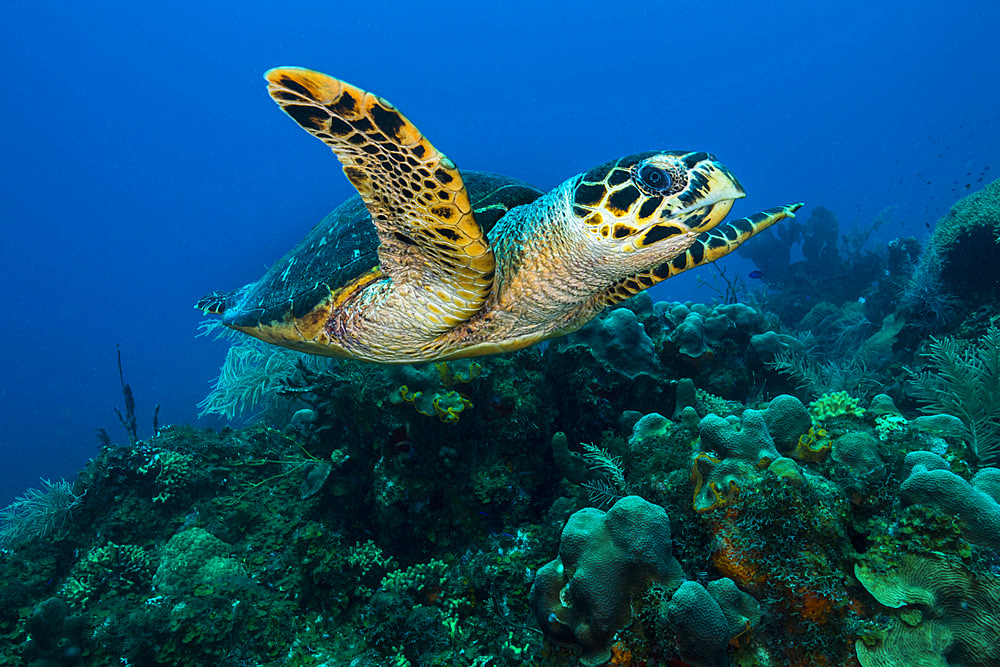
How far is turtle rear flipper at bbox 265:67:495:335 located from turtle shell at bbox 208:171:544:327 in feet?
1.80

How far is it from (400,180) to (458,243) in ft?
1.20

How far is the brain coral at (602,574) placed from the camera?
5.82 ft

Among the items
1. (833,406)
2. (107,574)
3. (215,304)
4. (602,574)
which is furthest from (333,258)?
(833,406)

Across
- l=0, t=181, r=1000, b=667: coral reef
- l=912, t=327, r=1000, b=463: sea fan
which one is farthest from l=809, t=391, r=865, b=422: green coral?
l=912, t=327, r=1000, b=463: sea fan

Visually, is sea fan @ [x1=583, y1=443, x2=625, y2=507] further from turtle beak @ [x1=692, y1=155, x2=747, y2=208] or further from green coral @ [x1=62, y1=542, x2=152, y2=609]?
green coral @ [x1=62, y1=542, x2=152, y2=609]

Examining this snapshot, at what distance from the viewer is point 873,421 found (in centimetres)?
257

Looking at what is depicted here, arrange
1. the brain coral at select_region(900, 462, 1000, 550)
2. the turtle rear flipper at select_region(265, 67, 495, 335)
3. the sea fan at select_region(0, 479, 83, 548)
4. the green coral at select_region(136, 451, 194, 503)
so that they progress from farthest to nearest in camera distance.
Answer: the sea fan at select_region(0, 479, 83, 548) → the green coral at select_region(136, 451, 194, 503) → the turtle rear flipper at select_region(265, 67, 495, 335) → the brain coral at select_region(900, 462, 1000, 550)

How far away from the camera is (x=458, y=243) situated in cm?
200

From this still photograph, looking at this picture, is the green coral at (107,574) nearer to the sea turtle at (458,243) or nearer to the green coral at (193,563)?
the green coral at (193,563)

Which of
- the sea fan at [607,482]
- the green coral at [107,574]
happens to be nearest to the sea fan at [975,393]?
the sea fan at [607,482]

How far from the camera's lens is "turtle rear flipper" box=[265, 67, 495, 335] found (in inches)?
66.7

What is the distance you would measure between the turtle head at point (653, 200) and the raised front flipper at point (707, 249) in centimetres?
73

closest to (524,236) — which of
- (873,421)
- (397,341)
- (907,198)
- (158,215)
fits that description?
(397,341)

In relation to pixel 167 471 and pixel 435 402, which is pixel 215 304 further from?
pixel 435 402
